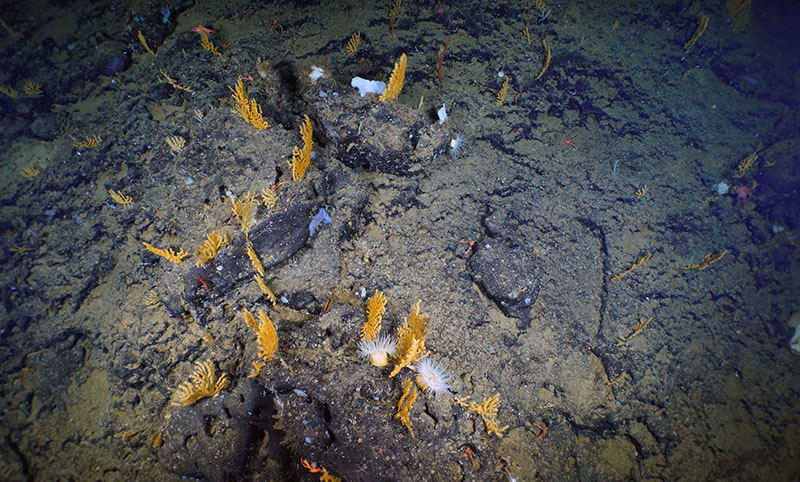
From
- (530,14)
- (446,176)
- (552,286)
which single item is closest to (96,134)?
(446,176)

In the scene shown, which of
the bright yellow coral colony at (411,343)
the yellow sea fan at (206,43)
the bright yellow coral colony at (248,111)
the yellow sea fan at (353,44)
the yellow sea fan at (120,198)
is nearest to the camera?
the bright yellow coral colony at (411,343)

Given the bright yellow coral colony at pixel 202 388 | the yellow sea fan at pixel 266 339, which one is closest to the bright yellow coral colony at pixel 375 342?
the yellow sea fan at pixel 266 339

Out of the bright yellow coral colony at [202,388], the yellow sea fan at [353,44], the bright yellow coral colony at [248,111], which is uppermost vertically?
the yellow sea fan at [353,44]

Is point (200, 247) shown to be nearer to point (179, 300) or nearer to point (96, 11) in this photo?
point (179, 300)

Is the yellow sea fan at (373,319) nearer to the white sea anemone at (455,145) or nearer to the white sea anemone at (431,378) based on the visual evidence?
the white sea anemone at (431,378)

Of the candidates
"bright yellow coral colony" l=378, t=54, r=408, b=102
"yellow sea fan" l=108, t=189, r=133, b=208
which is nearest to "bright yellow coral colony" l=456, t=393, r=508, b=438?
"bright yellow coral colony" l=378, t=54, r=408, b=102

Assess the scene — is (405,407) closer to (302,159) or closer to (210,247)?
(210,247)
